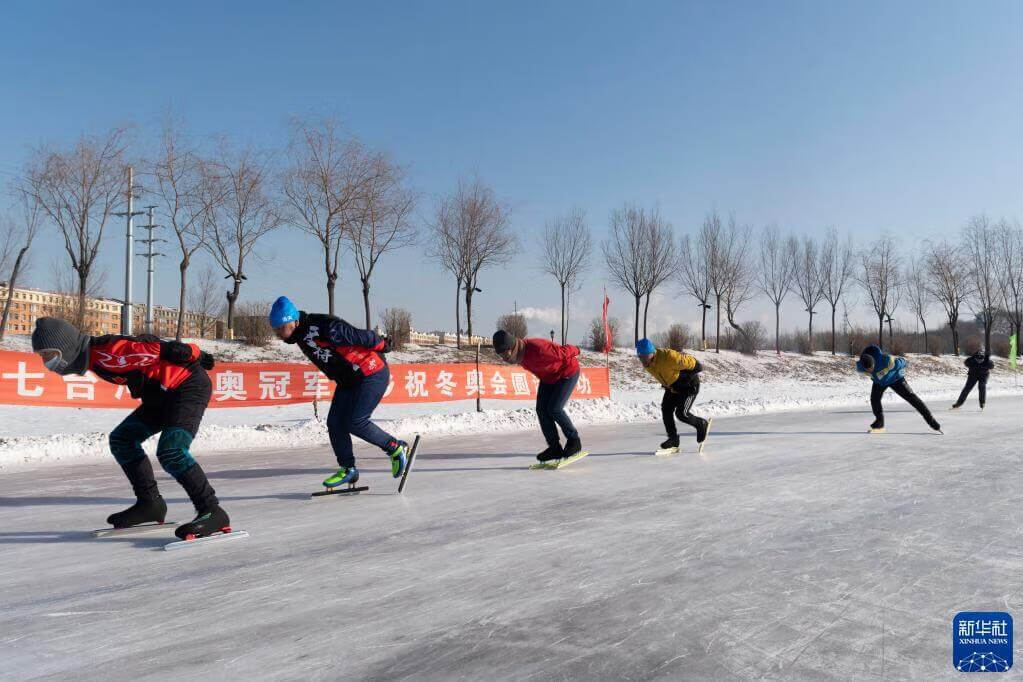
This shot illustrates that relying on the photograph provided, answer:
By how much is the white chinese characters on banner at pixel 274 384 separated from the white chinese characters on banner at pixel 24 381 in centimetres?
313

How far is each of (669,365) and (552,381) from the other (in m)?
1.61

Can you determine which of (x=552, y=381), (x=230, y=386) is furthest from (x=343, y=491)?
(x=230, y=386)

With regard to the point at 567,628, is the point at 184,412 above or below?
above

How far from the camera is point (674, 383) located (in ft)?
26.2

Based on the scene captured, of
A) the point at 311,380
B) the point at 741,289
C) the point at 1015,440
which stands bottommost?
the point at 1015,440

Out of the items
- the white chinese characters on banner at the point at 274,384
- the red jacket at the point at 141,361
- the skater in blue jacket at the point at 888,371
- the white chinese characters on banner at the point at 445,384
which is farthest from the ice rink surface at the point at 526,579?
the white chinese characters on banner at the point at 445,384

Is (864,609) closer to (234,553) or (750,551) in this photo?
(750,551)

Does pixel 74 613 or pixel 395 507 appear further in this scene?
pixel 395 507

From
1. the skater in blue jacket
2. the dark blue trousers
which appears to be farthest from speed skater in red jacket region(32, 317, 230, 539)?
the skater in blue jacket

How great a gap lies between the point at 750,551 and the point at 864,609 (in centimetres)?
89

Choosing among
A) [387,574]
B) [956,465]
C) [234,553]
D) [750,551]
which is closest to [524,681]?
[387,574]

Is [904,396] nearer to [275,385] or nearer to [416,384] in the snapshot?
[416,384]

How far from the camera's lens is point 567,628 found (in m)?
2.61

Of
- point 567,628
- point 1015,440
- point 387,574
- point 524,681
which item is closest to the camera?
point 524,681
